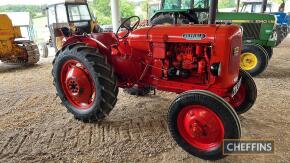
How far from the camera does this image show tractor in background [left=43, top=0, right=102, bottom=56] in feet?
32.3

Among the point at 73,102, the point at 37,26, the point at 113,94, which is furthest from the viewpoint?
the point at 37,26

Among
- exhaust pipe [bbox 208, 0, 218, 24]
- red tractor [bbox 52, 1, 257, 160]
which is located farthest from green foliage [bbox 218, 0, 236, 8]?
red tractor [bbox 52, 1, 257, 160]

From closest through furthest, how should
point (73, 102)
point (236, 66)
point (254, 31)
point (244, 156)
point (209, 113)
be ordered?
point (209, 113) → point (244, 156) → point (236, 66) → point (73, 102) → point (254, 31)

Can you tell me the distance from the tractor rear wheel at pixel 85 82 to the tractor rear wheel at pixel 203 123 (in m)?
0.89

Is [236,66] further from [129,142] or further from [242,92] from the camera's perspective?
[129,142]

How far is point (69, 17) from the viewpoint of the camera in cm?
1000

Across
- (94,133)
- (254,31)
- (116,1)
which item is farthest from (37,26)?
(94,133)

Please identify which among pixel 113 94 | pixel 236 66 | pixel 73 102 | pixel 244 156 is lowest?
pixel 244 156

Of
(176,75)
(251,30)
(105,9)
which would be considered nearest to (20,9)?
(105,9)

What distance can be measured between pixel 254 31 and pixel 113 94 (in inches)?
178

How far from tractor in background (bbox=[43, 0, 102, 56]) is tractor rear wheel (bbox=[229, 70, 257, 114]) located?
7.53 m

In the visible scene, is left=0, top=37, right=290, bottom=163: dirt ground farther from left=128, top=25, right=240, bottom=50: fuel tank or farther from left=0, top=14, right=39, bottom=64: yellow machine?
left=0, top=14, right=39, bottom=64: yellow machine

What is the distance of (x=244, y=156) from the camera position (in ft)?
8.55

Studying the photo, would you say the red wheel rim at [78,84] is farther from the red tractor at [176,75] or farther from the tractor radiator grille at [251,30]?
the tractor radiator grille at [251,30]
